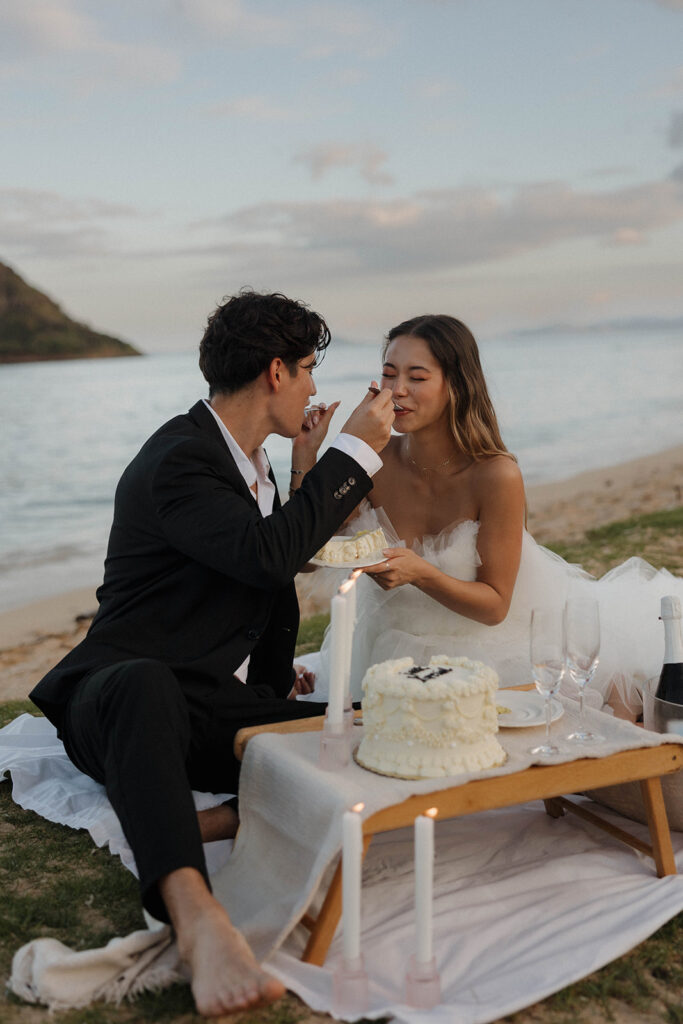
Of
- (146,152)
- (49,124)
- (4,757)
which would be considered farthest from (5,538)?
(49,124)

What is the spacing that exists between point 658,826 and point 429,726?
39.1 inches

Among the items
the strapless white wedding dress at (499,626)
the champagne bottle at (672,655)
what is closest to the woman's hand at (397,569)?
the strapless white wedding dress at (499,626)

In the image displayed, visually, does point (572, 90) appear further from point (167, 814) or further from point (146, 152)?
point (167, 814)

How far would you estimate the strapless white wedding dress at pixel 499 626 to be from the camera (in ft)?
14.3

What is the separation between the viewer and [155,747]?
A: 9.11ft

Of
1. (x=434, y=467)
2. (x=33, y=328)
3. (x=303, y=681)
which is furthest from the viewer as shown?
(x=33, y=328)

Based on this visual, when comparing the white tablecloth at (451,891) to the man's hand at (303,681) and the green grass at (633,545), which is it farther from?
the green grass at (633,545)

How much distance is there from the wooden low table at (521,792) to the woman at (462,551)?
47.1 inches

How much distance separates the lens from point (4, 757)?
438 centimetres

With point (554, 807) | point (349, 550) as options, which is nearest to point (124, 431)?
point (349, 550)

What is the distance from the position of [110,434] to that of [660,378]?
90.0 ft

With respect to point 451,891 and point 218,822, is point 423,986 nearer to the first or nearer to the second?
point 451,891

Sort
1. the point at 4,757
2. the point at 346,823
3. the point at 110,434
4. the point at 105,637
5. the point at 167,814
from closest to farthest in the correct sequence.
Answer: the point at 346,823, the point at 167,814, the point at 105,637, the point at 4,757, the point at 110,434

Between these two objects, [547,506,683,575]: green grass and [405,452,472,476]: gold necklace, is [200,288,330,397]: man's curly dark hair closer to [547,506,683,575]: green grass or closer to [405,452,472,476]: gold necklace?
[405,452,472,476]: gold necklace
